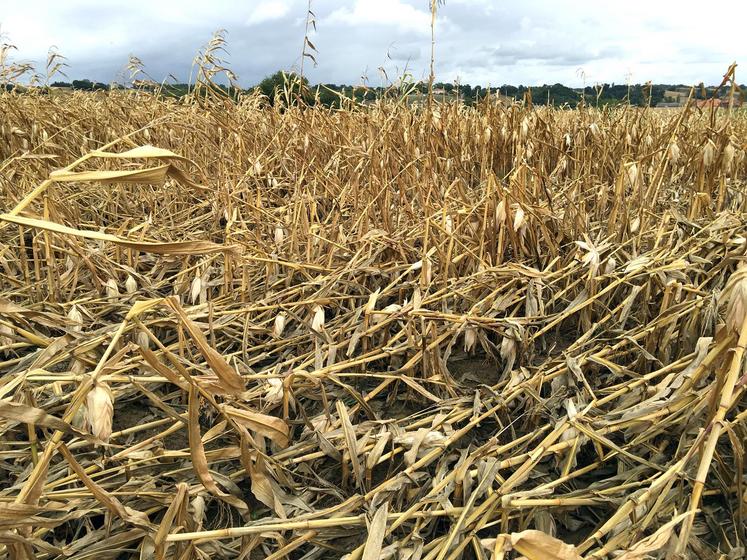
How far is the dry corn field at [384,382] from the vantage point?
0.81 meters

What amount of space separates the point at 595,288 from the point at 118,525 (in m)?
1.21

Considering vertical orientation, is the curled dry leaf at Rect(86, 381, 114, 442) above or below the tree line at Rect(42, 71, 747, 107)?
below

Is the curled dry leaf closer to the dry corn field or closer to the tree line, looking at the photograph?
the dry corn field

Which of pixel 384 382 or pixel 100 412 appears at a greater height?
pixel 100 412

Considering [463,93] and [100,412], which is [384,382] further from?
[463,93]

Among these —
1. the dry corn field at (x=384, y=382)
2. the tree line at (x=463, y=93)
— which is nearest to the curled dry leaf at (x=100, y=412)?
the dry corn field at (x=384, y=382)

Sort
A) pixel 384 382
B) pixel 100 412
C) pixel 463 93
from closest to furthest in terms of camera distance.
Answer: pixel 100 412 < pixel 384 382 < pixel 463 93

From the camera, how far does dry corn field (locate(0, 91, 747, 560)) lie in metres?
0.81

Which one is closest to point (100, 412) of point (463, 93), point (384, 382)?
point (384, 382)

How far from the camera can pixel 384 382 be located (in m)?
1.23

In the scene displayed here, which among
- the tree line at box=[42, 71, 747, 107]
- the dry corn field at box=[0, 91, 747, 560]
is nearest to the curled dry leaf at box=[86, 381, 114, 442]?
the dry corn field at box=[0, 91, 747, 560]

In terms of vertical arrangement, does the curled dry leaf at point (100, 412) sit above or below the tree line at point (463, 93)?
below

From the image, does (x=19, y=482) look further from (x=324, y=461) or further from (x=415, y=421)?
(x=415, y=421)

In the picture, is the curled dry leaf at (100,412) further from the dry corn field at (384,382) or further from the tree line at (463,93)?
the tree line at (463,93)
